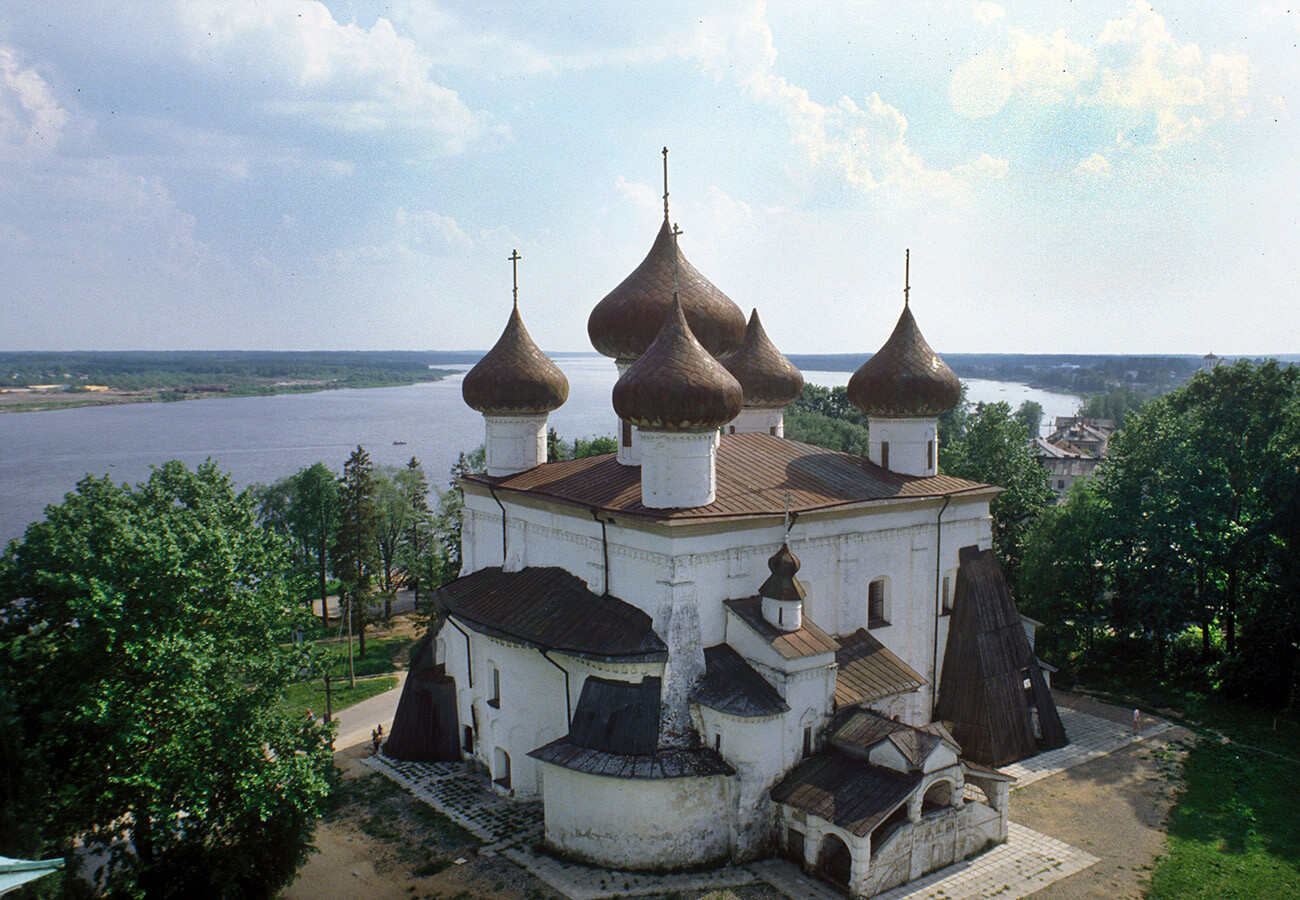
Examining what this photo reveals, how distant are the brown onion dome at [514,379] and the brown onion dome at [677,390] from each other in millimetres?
4005

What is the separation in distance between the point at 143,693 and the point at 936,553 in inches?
514

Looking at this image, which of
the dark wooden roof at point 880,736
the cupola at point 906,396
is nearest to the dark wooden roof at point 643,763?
the dark wooden roof at point 880,736

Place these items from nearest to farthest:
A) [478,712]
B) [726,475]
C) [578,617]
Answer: [578,617], [726,475], [478,712]

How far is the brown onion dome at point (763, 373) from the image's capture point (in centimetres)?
1927

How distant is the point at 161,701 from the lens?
1026cm

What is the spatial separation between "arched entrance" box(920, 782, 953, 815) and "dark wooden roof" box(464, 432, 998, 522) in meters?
4.52

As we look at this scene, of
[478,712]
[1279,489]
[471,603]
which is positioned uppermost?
[1279,489]

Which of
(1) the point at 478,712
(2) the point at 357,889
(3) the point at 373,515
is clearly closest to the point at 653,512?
(1) the point at 478,712

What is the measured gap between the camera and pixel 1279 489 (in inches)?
780

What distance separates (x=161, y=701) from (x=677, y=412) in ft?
25.3

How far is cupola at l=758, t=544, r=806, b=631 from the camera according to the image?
12.9m

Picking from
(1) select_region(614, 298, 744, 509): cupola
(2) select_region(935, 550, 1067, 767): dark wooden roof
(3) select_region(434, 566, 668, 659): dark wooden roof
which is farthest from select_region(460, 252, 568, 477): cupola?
(2) select_region(935, 550, 1067, 767): dark wooden roof

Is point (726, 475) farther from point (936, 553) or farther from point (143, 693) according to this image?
point (143, 693)

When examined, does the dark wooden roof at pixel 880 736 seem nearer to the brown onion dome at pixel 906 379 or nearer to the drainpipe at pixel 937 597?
the drainpipe at pixel 937 597
